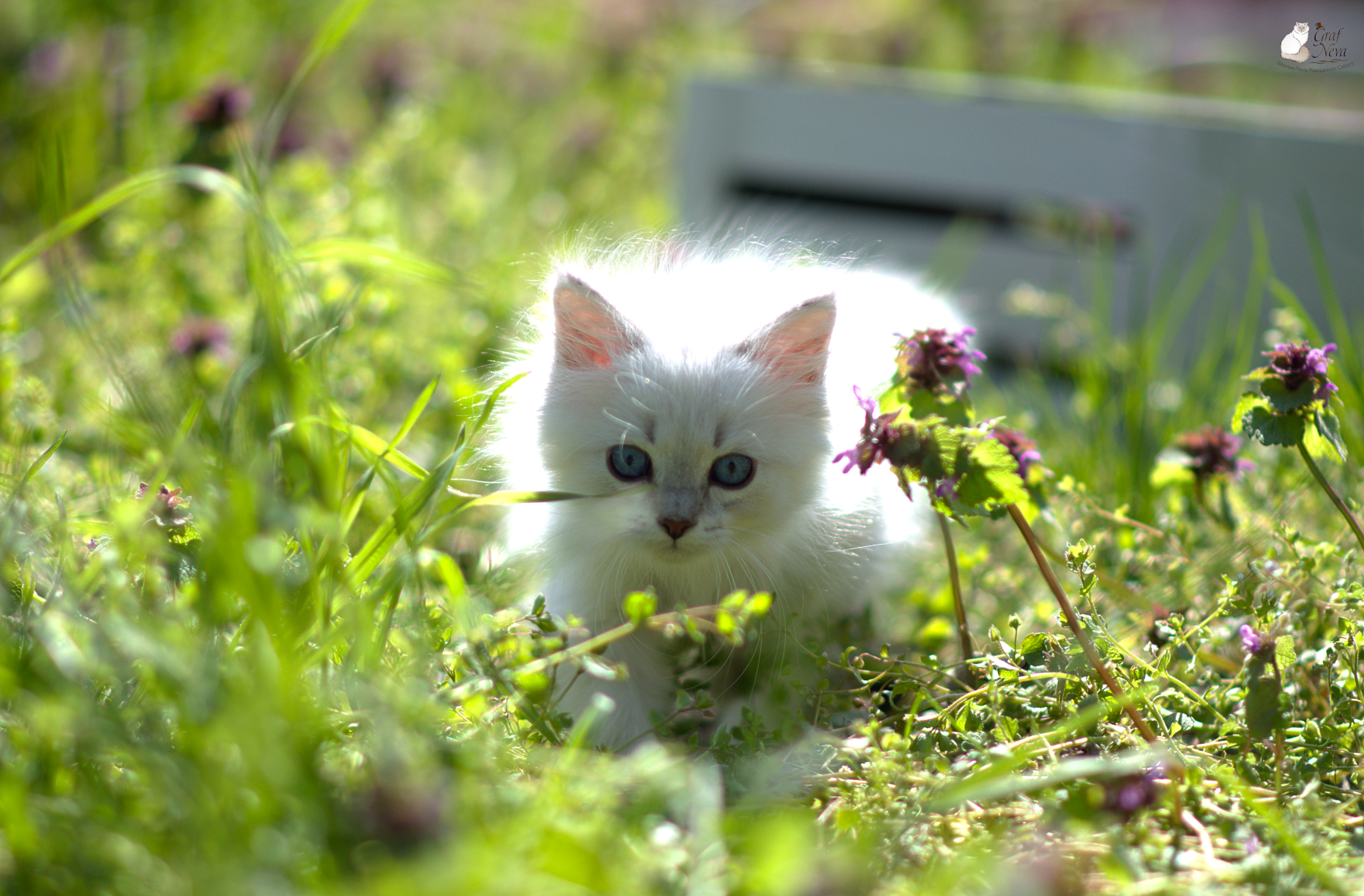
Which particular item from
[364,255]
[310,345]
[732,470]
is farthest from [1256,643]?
[364,255]

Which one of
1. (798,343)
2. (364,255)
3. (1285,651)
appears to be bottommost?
(1285,651)

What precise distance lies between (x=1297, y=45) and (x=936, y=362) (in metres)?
1.99

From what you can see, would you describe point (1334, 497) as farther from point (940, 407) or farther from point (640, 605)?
point (640, 605)

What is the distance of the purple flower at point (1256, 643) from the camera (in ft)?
4.05

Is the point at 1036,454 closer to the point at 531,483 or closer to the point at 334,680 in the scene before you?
the point at 531,483

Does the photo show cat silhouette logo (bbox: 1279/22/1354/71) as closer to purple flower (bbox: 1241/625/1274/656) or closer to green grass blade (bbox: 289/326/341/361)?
purple flower (bbox: 1241/625/1274/656)

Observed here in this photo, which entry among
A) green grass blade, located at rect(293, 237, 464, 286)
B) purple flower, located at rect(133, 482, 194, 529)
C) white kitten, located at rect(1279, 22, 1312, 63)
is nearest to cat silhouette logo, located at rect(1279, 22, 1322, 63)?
white kitten, located at rect(1279, 22, 1312, 63)

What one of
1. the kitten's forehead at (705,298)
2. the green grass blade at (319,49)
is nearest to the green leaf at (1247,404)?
the kitten's forehead at (705,298)

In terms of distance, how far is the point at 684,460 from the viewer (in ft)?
4.95

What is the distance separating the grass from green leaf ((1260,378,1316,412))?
0.83 feet

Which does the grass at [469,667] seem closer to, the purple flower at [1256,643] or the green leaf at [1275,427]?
the purple flower at [1256,643]

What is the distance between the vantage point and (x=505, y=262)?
2.96 meters

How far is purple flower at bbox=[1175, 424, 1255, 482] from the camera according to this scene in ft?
5.54

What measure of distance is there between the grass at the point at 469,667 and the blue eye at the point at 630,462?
0.79 ft
